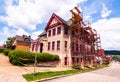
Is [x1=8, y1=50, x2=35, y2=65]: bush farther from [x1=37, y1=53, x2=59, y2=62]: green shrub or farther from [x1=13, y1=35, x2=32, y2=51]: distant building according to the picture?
[x1=13, y1=35, x2=32, y2=51]: distant building

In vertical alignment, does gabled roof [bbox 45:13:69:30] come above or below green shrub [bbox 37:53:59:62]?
above

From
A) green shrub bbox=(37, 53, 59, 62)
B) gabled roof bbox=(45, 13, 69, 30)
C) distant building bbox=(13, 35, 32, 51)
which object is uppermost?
gabled roof bbox=(45, 13, 69, 30)

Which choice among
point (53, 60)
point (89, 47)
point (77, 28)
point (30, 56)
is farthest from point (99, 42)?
point (30, 56)

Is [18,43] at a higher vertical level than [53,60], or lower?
higher

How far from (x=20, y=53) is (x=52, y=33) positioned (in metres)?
10.7

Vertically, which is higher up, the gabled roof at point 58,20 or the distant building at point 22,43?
the gabled roof at point 58,20

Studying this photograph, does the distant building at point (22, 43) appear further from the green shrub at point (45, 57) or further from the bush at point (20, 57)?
the bush at point (20, 57)

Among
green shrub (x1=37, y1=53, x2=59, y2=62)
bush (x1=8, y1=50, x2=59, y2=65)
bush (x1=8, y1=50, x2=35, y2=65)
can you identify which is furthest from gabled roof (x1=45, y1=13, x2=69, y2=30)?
bush (x1=8, y1=50, x2=35, y2=65)

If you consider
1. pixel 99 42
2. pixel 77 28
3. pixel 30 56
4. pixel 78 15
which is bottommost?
pixel 30 56

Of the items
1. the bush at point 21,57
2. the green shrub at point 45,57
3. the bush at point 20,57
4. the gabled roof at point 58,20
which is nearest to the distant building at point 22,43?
the gabled roof at point 58,20

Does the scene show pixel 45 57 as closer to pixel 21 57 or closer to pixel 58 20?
pixel 21 57

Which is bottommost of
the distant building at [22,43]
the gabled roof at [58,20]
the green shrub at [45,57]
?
the green shrub at [45,57]

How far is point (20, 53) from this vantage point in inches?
654

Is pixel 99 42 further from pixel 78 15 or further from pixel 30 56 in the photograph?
pixel 30 56
